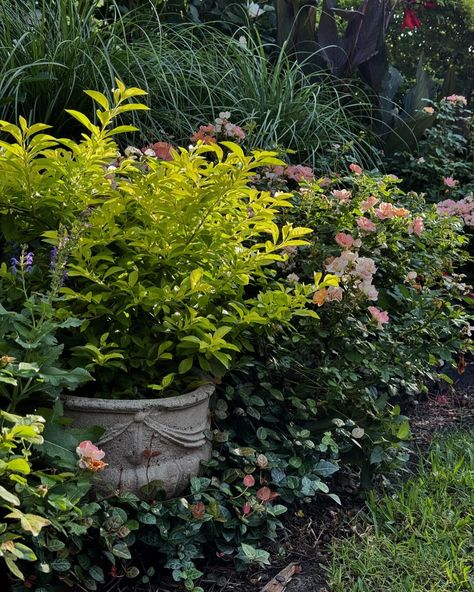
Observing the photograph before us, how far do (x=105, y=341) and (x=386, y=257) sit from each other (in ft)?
4.41

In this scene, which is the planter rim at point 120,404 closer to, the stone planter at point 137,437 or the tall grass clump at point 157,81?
the stone planter at point 137,437

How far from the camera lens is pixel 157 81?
4.09 meters

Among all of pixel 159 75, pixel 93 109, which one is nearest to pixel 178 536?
pixel 93 109

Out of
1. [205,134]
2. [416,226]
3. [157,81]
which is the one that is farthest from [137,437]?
[157,81]

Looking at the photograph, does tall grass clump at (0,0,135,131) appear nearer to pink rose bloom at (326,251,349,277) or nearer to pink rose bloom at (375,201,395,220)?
pink rose bloom at (375,201,395,220)

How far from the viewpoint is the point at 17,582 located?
192 cm

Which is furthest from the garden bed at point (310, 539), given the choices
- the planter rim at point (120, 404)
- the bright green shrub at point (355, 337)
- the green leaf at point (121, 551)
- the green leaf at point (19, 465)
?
the green leaf at point (19, 465)

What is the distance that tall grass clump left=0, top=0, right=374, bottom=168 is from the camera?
3.83 m

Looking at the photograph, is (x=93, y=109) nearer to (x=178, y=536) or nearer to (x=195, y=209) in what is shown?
(x=195, y=209)

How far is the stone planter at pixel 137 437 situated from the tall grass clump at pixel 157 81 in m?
1.81

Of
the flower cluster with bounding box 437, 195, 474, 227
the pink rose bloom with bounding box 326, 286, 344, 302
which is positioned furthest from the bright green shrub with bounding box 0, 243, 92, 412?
the flower cluster with bounding box 437, 195, 474, 227

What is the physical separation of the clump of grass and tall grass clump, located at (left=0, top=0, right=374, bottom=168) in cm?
178

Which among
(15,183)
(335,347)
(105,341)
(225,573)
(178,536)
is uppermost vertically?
(15,183)

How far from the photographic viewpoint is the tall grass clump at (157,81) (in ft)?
12.6
